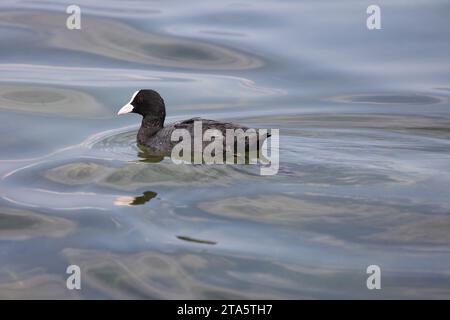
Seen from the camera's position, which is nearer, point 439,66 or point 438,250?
point 438,250

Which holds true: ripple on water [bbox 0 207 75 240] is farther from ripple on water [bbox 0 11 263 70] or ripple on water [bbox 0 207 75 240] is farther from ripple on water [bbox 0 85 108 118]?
ripple on water [bbox 0 11 263 70]

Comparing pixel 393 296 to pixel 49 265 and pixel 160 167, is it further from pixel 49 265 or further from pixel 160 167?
pixel 160 167

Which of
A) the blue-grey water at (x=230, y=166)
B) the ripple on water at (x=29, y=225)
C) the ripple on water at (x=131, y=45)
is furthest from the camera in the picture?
the ripple on water at (x=131, y=45)

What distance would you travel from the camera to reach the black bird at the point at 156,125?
33.0 ft

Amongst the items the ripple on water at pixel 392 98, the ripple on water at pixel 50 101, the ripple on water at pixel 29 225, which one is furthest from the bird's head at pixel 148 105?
the ripple on water at pixel 392 98

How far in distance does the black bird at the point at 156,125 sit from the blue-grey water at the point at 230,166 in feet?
0.89

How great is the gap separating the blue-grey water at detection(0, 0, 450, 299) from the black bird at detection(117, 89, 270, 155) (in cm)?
27

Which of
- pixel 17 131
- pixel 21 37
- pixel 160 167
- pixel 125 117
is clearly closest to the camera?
pixel 160 167

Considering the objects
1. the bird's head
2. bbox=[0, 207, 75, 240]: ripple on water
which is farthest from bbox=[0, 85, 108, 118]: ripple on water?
bbox=[0, 207, 75, 240]: ripple on water

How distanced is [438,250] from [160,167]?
10.9ft

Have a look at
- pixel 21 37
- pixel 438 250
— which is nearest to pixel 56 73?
pixel 21 37

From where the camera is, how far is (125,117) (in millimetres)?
12500

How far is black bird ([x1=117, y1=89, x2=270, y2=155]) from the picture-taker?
1005cm

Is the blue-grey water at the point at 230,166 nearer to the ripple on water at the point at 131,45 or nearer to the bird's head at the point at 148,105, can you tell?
the ripple on water at the point at 131,45
